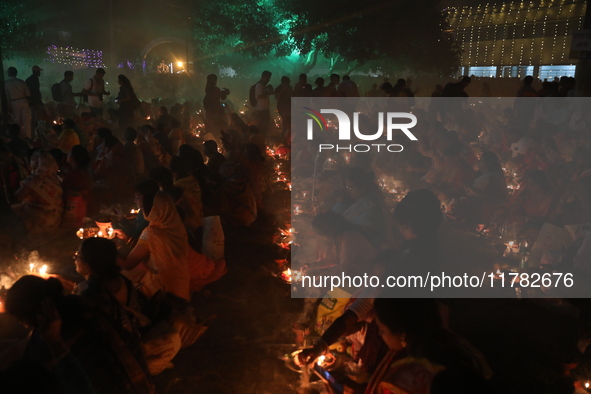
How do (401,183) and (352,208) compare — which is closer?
(352,208)

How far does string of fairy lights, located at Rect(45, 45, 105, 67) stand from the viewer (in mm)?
24141

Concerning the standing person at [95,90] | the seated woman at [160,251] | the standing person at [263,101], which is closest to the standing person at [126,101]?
the standing person at [95,90]

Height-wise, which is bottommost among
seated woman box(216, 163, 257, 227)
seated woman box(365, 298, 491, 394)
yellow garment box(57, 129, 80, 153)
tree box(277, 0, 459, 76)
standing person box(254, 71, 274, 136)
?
seated woman box(216, 163, 257, 227)

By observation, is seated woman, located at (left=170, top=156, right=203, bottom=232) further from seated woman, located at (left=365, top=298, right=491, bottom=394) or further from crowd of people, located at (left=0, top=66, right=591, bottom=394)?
seated woman, located at (left=365, top=298, right=491, bottom=394)

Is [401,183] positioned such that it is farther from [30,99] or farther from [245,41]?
[245,41]

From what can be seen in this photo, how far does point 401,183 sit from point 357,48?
14.9m

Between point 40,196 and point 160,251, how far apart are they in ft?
8.59

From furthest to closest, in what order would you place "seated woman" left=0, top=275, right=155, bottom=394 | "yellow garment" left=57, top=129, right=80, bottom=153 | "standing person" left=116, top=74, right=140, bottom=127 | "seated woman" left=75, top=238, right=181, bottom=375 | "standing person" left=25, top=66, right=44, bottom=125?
"standing person" left=116, top=74, right=140, bottom=127
"standing person" left=25, top=66, right=44, bottom=125
"yellow garment" left=57, top=129, right=80, bottom=153
"seated woman" left=75, top=238, right=181, bottom=375
"seated woman" left=0, top=275, right=155, bottom=394

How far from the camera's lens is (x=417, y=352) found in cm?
232

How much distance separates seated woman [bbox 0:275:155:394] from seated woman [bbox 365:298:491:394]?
138 centimetres

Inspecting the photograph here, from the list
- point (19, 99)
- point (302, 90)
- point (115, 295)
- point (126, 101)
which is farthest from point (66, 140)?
point (115, 295)

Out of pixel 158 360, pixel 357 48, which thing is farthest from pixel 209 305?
pixel 357 48

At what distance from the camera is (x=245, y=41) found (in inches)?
1030

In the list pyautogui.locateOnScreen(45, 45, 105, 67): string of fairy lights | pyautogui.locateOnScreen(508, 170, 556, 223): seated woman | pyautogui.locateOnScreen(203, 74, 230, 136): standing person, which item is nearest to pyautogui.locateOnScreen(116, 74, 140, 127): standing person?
pyautogui.locateOnScreen(203, 74, 230, 136): standing person
